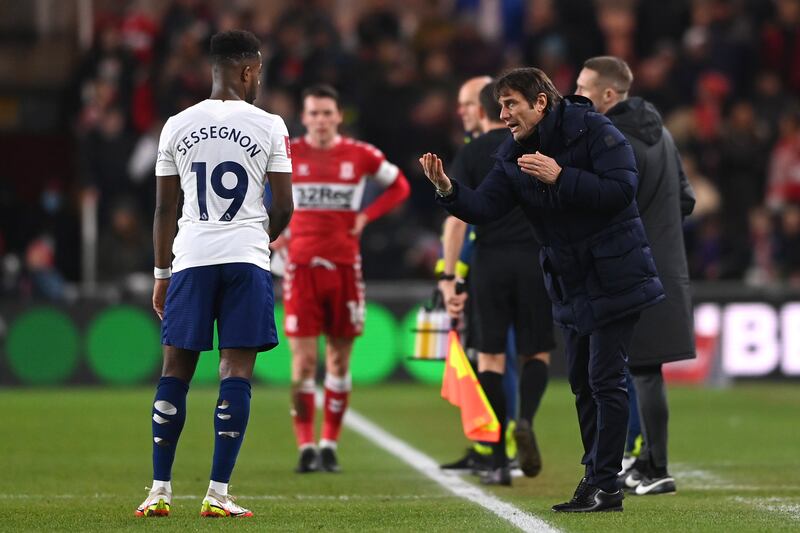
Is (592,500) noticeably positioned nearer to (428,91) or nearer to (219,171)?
(219,171)

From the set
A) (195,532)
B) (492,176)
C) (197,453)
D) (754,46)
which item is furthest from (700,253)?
(195,532)

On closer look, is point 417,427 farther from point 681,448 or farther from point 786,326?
point 786,326

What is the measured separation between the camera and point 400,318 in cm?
1758

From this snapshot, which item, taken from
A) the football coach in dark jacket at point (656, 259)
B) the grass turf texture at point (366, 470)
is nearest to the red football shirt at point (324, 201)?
the grass turf texture at point (366, 470)

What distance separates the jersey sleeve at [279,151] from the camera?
7.30 meters

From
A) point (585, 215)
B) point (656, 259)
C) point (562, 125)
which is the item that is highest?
point (562, 125)

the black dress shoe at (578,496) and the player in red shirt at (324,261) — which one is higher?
the player in red shirt at (324,261)

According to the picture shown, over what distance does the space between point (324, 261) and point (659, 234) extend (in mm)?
2473

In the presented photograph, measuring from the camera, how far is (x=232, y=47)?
23.9 ft

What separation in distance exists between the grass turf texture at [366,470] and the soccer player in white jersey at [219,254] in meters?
0.39

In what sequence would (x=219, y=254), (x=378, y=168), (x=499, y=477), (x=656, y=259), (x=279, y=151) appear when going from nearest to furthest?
(x=219, y=254) → (x=279, y=151) → (x=656, y=259) → (x=499, y=477) → (x=378, y=168)

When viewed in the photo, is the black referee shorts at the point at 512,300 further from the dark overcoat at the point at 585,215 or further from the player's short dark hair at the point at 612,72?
the dark overcoat at the point at 585,215

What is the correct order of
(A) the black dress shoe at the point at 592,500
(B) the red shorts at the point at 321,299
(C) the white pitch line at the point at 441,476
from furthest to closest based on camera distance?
1. (B) the red shorts at the point at 321,299
2. (A) the black dress shoe at the point at 592,500
3. (C) the white pitch line at the point at 441,476

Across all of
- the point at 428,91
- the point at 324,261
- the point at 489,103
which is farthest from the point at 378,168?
the point at 428,91
